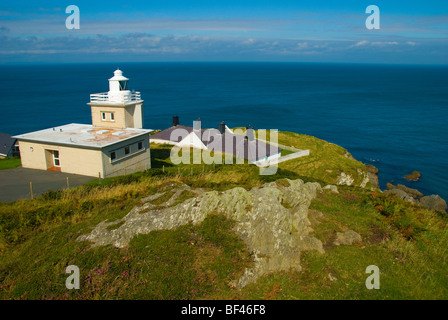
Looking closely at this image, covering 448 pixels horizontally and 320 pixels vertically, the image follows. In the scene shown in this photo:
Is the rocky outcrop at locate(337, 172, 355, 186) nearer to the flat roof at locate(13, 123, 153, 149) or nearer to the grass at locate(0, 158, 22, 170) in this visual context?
the flat roof at locate(13, 123, 153, 149)

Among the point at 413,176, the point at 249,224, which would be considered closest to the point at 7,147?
the point at 249,224

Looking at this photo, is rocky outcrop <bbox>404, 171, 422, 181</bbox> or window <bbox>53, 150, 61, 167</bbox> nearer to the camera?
window <bbox>53, 150, 61, 167</bbox>

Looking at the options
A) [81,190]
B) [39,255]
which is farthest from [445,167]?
[39,255]

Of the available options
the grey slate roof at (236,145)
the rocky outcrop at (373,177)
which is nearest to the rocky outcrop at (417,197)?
the rocky outcrop at (373,177)

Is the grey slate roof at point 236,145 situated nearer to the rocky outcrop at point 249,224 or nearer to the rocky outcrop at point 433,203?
the rocky outcrop at point 433,203

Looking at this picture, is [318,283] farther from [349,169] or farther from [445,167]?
[445,167]

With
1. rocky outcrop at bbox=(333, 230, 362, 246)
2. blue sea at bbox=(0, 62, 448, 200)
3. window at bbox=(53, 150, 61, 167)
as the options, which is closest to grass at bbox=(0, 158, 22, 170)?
window at bbox=(53, 150, 61, 167)

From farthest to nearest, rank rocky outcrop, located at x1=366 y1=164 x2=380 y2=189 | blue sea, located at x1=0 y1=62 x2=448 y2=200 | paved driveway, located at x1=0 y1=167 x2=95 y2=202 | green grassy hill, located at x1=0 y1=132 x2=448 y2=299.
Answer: blue sea, located at x1=0 y1=62 x2=448 y2=200, rocky outcrop, located at x1=366 y1=164 x2=380 y2=189, paved driveway, located at x1=0 y1=167 x2=95 y2=202, green grassy hill, located at x1=0 y1=132 x2=448 y2=299
